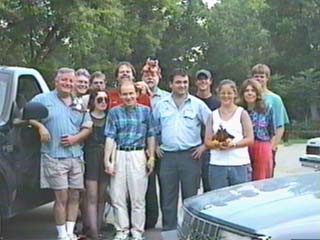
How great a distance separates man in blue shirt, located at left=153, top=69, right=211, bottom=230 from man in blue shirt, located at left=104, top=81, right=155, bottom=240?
151mm

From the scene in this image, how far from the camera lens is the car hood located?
3.39 metres

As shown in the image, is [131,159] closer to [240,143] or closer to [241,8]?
[240,143]

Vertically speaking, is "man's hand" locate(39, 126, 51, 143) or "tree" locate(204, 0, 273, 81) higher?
"tree" locate(204, 0, 273, 81)

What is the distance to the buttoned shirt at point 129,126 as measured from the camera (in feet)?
23.4

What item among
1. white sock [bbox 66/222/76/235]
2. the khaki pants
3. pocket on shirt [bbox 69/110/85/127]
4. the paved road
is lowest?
the paved road

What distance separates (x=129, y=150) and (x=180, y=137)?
1.71 ft

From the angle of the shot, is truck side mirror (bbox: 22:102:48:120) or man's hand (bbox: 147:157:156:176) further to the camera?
man's hand (bbox: 147:157:156:176)

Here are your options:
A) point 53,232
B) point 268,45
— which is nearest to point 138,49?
point 268,45

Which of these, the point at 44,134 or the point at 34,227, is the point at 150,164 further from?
the point at 34,227

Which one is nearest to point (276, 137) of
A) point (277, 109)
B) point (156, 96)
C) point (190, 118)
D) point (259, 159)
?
point (277, 109)

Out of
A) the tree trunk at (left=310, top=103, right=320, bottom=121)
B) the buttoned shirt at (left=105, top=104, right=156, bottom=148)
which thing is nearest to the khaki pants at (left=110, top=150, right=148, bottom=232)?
the buttoned shirt at (left=105, top=104, right=156, bottom=148)

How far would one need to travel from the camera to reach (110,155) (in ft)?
23.4

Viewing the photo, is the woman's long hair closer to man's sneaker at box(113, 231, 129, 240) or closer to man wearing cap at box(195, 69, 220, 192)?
man wearing cap at box(195, 69, 220, 192)

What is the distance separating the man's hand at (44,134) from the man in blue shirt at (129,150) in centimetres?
57
